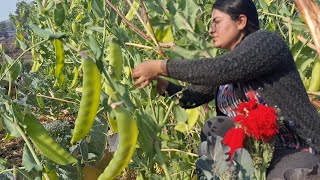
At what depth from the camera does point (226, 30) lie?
51.3 inches

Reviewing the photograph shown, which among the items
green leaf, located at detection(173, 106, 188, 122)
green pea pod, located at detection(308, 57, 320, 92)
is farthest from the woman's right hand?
green pea pod, located at detection(308, 57, 320, 92)

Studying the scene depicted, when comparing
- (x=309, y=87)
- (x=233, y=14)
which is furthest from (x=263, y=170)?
(x=309, y=87)

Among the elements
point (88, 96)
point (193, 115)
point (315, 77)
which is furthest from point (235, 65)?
point (315, 77)

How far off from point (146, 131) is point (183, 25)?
1.81 feet

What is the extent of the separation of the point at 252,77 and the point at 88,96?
0.45m

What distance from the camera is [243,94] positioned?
4.28 feet

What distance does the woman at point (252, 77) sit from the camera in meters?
1.17

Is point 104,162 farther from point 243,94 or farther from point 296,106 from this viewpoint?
point 296,106

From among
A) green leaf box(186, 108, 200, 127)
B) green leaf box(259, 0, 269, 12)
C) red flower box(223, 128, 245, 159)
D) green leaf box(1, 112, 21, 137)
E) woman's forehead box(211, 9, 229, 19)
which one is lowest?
red flower box(223, 128, 245, 159)

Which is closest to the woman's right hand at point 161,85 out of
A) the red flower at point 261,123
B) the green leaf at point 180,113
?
the green leaf at point 180,113

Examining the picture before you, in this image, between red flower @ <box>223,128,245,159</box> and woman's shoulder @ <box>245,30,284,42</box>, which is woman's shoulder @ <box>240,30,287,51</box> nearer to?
woman's shoulder @ <box>245,30,284,42</box>

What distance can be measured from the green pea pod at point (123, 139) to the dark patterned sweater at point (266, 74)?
30 centimetres

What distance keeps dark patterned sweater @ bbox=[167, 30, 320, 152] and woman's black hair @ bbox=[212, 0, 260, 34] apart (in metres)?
0.09

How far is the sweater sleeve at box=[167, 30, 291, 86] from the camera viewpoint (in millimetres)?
1169
